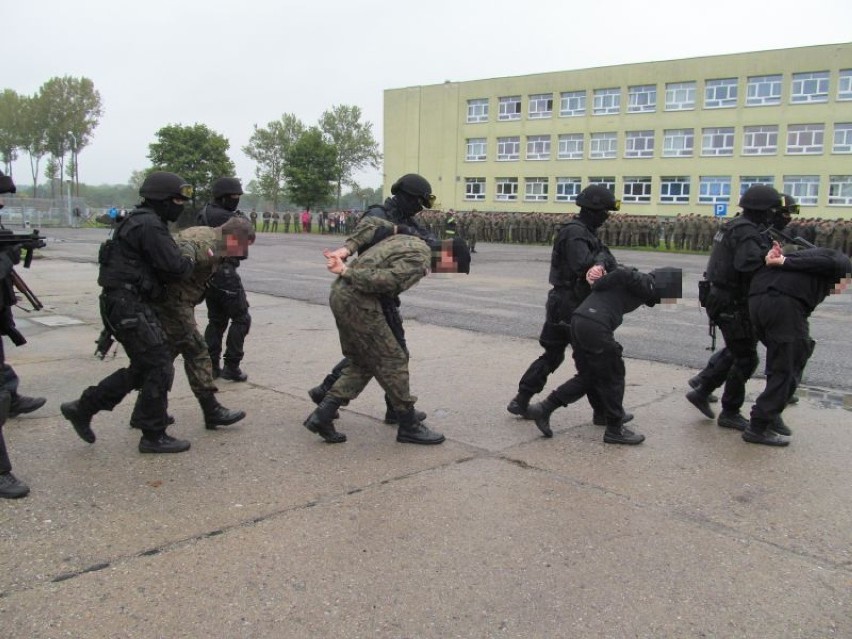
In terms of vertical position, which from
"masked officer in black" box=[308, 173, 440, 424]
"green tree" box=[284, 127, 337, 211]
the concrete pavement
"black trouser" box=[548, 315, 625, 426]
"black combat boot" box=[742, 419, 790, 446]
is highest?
"green tree" box=[284, 127, 337, 211]

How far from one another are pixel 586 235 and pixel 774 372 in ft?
5.15

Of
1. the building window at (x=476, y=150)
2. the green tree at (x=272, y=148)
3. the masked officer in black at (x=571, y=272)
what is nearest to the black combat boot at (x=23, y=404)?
the masked officer in black at (x=571, y=272)

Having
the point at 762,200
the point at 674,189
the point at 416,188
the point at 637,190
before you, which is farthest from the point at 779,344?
the point at 637,190

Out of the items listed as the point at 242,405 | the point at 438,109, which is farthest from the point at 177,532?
the point at 438,109

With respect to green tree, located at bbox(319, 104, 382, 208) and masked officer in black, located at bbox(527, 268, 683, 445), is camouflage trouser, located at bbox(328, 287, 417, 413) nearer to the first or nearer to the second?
masked officer in black, located at bbox(527, 268, 683, 445)

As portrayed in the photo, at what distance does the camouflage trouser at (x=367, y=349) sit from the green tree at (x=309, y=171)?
5185 centimetres

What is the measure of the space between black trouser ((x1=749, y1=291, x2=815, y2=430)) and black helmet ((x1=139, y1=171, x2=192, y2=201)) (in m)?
3.87

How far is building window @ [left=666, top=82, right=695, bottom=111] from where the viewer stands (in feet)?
151

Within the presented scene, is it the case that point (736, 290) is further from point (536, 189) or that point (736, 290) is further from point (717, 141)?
point (536, 189)

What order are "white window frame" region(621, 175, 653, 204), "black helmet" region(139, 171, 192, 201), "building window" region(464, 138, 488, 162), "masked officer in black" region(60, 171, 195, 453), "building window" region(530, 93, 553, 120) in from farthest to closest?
1. "building window" region(464, 138, 488, 162)
2. "building window" region(530, 93, 553, 120)
3. "white window frame" region(621, 175, 653, 204)
4. "black helmet" region(139, 171, 192, 201)
5. "masked officer in black" region(60, 171, 195, 453)

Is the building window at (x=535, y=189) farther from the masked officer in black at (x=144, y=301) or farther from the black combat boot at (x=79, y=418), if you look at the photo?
the black combat boot at (x=79, y=418)

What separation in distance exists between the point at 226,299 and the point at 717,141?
44992 millimetres

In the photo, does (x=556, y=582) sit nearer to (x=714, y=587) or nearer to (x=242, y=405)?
(x=714, y=587)

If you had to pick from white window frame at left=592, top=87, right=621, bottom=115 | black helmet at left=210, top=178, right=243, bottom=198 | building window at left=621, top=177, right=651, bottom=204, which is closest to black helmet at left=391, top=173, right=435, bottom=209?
black helmet at left=210, top=178, right=243, bottom=198
